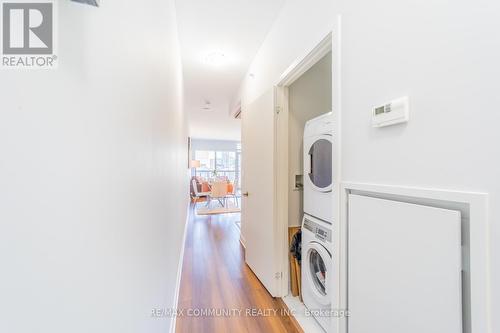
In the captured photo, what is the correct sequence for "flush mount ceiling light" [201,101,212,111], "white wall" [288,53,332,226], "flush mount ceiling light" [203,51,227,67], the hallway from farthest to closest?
"flush mount ceiling light" [201,101,212,111] < "flush mount ceiling light" [203,51,227,67] < "white wall" [288,53,332,226] < the hallway

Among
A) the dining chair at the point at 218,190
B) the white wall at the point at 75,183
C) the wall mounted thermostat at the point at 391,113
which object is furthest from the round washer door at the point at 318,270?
the dining chair at the point at 218,190

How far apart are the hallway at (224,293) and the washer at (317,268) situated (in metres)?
0.25

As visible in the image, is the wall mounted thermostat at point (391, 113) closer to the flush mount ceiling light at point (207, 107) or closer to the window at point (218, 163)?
the flush mount ceiling light at point (207, 107)

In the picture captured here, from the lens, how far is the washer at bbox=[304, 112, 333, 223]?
163 cm

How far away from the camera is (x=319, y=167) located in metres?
1.77

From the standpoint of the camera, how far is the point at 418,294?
78 centimetres

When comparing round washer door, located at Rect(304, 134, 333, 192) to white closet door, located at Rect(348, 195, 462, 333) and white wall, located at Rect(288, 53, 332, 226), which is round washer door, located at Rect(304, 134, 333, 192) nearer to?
white wall, located at Rect(288, 53, 332, 226)

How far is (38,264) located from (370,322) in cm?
124

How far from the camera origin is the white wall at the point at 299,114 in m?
2.20

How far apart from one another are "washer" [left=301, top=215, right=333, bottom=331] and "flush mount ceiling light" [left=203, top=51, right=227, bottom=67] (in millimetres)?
2242

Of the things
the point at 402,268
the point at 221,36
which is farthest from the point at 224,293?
the point at 221,36

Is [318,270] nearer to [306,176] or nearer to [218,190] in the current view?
[306,176]

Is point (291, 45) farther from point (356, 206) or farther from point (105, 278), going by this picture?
point (105, 278)

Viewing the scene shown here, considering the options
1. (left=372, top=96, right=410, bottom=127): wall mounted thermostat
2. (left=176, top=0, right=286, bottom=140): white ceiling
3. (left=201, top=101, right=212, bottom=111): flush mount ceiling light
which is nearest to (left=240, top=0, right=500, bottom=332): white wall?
(left=372, top=96, right=410, bottom=127): wall mounted thermostat
